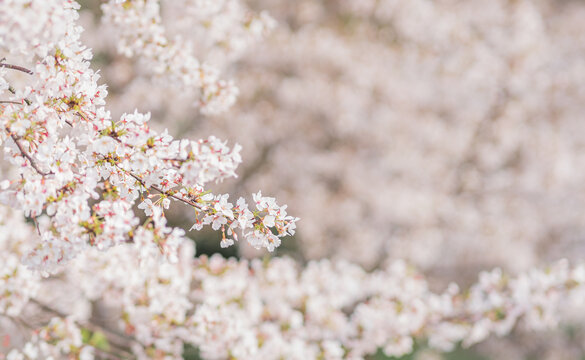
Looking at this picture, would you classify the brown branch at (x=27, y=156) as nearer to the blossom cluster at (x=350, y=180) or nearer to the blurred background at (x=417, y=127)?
the blossom cluster at (x=350, y=180)

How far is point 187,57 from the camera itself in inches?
147

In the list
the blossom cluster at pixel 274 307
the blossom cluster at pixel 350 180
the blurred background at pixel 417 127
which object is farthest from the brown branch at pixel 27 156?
the blurred background at pixel 417 127

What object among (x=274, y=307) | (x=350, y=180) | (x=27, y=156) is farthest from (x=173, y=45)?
(x=350, y=180)

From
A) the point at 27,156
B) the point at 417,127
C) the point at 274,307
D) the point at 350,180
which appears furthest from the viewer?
the point at 350,180

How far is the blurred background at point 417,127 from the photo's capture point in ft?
31.6

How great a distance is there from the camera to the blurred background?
962 centimetres

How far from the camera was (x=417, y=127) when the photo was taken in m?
9.96

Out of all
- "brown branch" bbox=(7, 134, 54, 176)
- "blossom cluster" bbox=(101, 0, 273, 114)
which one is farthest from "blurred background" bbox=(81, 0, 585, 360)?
"brown branch" bbox=(7, 134, 54, 176)

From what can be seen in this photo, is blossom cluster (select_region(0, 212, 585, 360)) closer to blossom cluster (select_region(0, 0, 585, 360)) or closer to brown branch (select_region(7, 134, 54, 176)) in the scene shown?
blossom cluster (select_region(0, 0, 585, 360))

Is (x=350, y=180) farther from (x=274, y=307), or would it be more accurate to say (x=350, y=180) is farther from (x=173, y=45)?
(x=173, y=45)

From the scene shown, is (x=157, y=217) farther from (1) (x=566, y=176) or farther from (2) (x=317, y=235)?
(1) (x=566, y=176)

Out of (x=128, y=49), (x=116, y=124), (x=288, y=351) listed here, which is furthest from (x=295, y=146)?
(x=116, y=124)

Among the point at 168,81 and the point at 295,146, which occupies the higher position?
the point at 295,146

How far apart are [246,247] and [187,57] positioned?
715 centimetres
